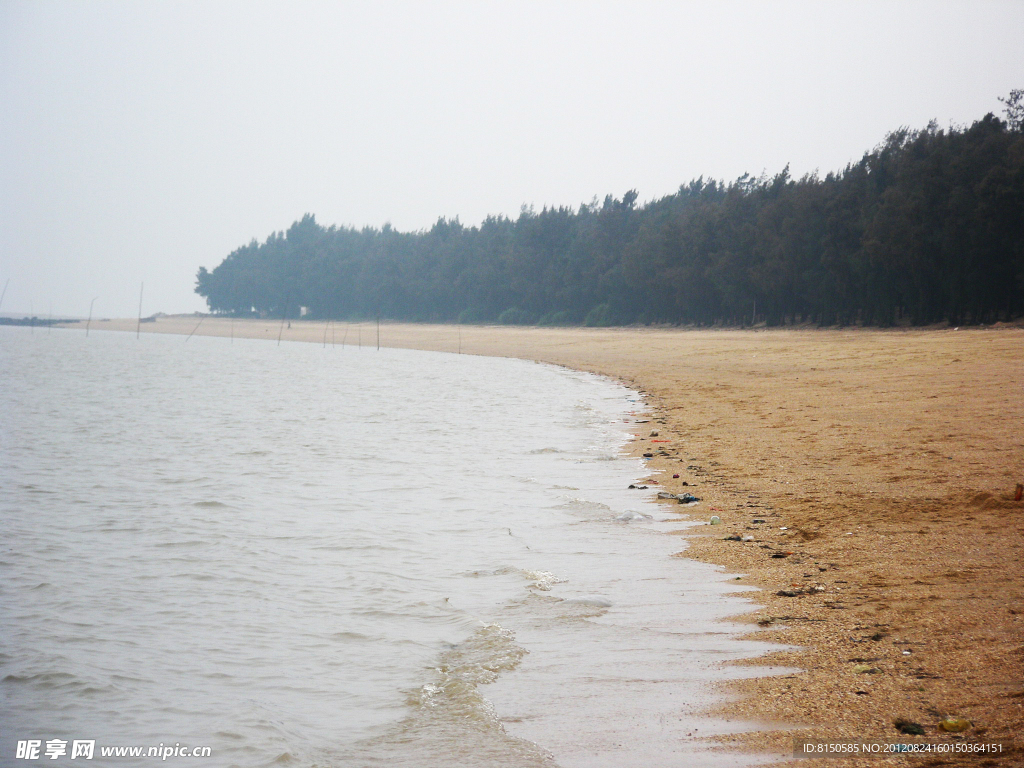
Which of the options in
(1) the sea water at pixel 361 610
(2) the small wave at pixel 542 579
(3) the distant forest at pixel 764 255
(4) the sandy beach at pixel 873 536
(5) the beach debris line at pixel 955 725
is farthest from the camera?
(3) the distant forest at pixel 764 255

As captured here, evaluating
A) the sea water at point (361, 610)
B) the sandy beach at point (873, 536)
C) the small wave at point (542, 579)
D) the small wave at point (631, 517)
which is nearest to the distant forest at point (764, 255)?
the sandy beach at point (873, 536)

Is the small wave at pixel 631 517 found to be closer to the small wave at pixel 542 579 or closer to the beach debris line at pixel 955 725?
the small wave at pixel 542 579

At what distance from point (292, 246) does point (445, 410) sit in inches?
4637

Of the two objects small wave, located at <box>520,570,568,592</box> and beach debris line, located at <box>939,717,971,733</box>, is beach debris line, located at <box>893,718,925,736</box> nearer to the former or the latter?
beach debris line, located at <box>939,717,971,733</box>

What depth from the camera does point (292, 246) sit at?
129250mm

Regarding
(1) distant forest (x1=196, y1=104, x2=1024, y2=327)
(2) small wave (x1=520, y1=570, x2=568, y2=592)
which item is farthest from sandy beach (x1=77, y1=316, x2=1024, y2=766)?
(1) distant forest (x1=196, y1=104, x2=1024, y2=327)

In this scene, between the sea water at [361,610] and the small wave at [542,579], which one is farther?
the small wave at [542,579]

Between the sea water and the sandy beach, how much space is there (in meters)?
0.40

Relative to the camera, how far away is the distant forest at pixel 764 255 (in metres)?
35.2

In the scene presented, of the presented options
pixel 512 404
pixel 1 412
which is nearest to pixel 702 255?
pixel 512 404

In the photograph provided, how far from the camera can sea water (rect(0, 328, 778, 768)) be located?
380 centimetres

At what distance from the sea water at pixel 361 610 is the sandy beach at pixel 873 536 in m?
0.40

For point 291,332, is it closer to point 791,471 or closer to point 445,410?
point 445,410

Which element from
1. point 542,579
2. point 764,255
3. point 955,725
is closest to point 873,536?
point 542,579
